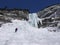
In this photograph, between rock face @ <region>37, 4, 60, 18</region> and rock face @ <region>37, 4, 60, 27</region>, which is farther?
rock face @ <region>37, 4, 60, 18</region>

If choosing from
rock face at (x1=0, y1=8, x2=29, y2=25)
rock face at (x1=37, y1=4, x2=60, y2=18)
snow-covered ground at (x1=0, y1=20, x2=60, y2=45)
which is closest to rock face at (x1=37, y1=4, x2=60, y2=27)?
rock face at (x1=37, y1=4, x2=60, y2=18)

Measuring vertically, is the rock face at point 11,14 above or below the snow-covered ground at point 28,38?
above

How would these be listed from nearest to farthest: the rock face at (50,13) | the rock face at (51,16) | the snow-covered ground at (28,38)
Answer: the snow-covered ground at (28,38)
the rock face at (51,16)
the rock face at (50,13)

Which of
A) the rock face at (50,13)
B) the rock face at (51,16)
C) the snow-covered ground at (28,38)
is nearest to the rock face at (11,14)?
the rock face at (50,13)

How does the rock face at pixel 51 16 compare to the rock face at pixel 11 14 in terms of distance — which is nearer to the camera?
the rock face at pixel 51 16

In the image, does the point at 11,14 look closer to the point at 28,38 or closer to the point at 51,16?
the point at 51,16

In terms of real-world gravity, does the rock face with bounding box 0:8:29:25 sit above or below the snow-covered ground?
above

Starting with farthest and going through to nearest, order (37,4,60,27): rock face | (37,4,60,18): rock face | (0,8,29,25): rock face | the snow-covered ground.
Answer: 1. (37,4,60,18): rock face
2. (0,8,29,25): rock face
3. (37,4,60,27): rock face
4. the snow-covered ground

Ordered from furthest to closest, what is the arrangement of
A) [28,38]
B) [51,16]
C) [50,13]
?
1. [50,13]
2. [51,16]
3. [28,38]

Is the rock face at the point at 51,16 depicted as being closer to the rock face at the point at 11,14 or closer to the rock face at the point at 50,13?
the rock face at the point at 50,13

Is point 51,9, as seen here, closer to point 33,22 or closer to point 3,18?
point 33,22

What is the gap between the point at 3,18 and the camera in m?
53.2

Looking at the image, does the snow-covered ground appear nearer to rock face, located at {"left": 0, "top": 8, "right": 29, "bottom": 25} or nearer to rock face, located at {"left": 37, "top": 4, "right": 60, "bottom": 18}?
rock face, located at {"left": 0, "top": 8, "right": 29, "bottom": 25}

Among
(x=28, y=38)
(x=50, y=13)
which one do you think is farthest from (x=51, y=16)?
(x=28, y=38)
